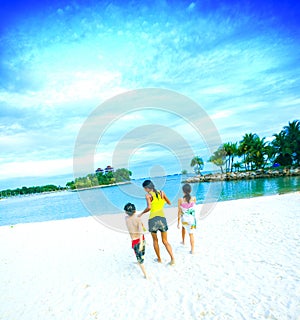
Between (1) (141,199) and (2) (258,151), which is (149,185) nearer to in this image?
(1) (141,199)

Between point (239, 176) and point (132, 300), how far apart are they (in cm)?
5390

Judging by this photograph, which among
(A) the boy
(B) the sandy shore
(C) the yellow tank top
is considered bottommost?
(B) the sandy shore

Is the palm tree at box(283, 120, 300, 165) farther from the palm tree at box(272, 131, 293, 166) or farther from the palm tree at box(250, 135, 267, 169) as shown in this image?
the palm tree at box(250, 135, 267, 169)

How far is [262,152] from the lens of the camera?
5616 centimetres

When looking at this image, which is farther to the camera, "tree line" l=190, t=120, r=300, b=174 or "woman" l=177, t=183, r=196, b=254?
"tree line" l=190, t=120, r=300, b=174

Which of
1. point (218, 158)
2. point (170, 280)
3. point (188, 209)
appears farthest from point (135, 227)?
point (218, 158)

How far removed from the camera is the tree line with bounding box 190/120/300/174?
49375 mm

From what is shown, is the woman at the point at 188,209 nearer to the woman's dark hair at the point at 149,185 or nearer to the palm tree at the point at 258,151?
the woman's dark hair at the point at 149,185

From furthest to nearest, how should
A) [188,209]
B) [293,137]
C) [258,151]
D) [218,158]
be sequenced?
[218,158]
[258,151]
[293,137]
[188,209]

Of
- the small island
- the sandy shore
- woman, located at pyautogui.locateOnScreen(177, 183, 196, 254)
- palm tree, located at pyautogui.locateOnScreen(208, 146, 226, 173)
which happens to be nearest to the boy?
the sandy shore

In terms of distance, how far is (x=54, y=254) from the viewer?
24.8ft

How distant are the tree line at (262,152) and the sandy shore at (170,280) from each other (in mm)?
39057

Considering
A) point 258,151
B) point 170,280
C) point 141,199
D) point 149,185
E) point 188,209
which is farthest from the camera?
point 258,151

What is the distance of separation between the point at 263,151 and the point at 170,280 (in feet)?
190
